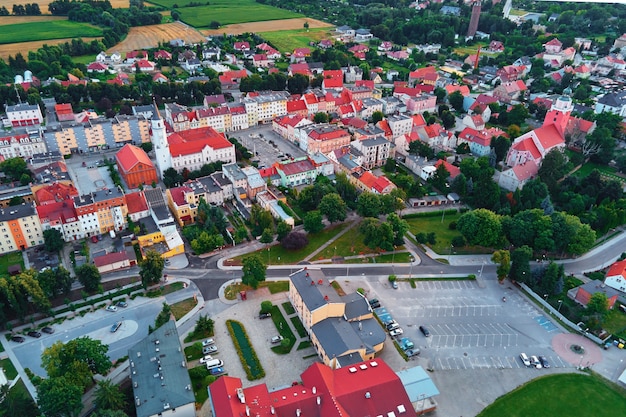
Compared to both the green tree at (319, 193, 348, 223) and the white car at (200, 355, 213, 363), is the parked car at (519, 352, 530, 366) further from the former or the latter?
the white car at (200, 355, 213, 363)

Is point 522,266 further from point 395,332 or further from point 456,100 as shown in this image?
point 456,100

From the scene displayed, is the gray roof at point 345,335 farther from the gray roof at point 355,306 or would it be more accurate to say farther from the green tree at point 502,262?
the green tree at point 502,262

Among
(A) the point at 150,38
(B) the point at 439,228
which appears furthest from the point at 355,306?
(A) the point at 150,38

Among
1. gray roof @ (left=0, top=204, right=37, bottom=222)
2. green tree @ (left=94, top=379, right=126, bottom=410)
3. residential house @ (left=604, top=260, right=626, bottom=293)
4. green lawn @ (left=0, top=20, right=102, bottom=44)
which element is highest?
green lawn @ (left=0, top=20, right=102, bottom=44)

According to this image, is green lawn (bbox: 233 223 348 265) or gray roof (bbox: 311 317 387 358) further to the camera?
green lawn (bbox: 233 223 348 265)

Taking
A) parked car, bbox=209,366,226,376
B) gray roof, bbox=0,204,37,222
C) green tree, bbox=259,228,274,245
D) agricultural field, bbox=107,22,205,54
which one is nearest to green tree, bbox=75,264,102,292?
gray roof, bbox=0,204,37,222
